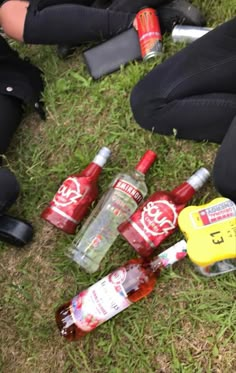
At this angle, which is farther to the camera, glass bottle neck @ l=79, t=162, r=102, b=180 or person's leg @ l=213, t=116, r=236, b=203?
glass bottle neck @ l=79, t=162, r=102, b=180

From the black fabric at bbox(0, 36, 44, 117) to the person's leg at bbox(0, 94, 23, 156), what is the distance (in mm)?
32

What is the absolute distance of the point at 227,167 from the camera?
1.44m

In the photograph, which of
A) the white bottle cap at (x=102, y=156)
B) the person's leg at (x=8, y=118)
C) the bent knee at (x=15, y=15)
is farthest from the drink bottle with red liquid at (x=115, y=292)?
the bent knee at (x=15, y=15)

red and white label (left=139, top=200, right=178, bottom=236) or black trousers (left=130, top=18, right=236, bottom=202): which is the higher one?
black trousers (left=130, top=18, right=236, bottom=202)

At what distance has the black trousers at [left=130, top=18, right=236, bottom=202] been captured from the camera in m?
1.47

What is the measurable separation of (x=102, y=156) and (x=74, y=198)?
0.55 ft

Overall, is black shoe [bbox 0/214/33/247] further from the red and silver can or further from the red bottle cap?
the red and silver can

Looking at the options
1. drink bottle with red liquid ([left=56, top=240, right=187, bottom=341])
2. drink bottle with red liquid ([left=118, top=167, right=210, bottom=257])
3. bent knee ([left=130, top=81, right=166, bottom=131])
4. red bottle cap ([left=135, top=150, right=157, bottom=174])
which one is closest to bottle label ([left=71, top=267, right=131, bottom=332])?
drink bottle with red liquid ([left=56, top=240, right=187, bottom=341])

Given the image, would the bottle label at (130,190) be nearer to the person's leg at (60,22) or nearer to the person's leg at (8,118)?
the person's leg at (8,118)

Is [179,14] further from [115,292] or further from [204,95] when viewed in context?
[115,292]

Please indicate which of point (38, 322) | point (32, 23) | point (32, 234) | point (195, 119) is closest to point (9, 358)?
point (38, 322)

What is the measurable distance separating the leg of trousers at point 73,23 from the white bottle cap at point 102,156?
20.4 inches

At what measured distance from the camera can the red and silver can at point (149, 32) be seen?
1.82 metres

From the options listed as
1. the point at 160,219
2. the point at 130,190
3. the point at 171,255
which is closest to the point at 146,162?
the point at 130,190
